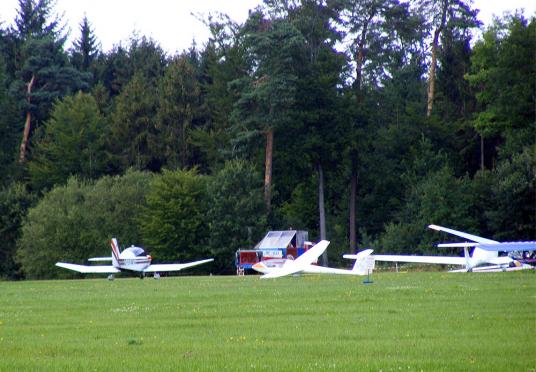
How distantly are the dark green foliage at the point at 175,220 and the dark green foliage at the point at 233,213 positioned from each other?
38.5 inches

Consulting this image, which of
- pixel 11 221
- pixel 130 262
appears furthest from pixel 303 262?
pixel 11 221

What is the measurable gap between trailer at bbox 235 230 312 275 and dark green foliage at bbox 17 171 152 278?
951 centimetres

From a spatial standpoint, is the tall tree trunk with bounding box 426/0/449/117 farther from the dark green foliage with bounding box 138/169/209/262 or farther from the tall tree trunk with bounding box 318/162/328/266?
the dark green foliage with bounding box 138/169/209/262

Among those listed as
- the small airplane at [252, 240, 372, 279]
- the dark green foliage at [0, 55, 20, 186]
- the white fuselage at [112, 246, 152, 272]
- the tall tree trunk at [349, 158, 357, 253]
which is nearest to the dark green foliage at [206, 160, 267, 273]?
the tall tree trunk at [349, 158, 357, 253]

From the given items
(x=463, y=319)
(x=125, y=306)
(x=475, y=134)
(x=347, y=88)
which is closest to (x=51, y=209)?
(x=347, y=88)

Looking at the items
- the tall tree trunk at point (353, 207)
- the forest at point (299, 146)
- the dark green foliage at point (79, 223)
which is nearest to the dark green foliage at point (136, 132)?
the forest at point (299, 146)

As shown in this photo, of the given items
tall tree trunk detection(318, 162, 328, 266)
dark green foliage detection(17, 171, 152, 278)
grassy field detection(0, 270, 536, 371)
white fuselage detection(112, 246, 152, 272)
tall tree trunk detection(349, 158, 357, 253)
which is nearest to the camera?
grassy field detection(0, 270, 536, 371)

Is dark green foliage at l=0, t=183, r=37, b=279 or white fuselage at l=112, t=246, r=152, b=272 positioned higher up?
dark green foliage at l=0, t=183, r=37, b=279

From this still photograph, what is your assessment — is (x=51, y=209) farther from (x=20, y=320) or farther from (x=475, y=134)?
(x=20, y=320)

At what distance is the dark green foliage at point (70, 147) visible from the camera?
2709 inches

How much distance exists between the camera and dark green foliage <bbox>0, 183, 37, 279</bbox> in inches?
2371

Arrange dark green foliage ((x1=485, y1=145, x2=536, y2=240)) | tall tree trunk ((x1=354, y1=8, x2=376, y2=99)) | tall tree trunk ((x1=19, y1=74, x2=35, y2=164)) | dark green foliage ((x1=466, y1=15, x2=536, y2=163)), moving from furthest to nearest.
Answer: tall tree trunk ((x1=19, y1=74, x2=35, y2=164))
tall tree trunk ((x1=354, y1=8, x2=376, y2=99))
dark green foliage ((x1=466, y1=15, x2=536, y2=163))
dark green foliage ((x1=485, y1=145, x2=536, y2=240))

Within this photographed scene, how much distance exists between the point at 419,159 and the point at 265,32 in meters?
13.4

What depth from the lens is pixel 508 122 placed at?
57969 mm
